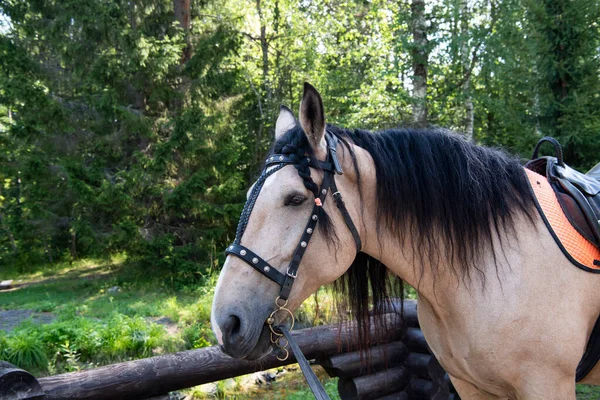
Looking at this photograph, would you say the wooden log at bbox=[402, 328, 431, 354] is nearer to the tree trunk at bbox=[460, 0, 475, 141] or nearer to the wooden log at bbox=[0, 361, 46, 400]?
the wooden log at bbox=[0, 361, 46, 400]

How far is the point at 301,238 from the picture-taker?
64.9 inches

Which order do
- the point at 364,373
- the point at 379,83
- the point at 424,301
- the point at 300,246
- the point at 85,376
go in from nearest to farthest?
the point at 300,246 < the point at 424,301 < the point at 85,376 < the point at 364,373 < the point at 379,83

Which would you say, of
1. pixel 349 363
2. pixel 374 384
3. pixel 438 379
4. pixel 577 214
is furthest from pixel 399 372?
pixel 577 214

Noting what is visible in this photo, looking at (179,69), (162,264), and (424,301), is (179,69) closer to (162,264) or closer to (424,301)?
(162,264)

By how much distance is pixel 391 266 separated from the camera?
75.6 inches

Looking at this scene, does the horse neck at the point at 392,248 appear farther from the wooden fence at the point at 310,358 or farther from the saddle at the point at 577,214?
the wooden fence at the point at 310,358

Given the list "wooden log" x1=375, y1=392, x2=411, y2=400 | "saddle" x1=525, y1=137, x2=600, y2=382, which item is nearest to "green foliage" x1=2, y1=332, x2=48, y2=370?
"wooden log" x1=375, y1=392, x2=411, y2=400

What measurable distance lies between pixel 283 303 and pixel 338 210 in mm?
414

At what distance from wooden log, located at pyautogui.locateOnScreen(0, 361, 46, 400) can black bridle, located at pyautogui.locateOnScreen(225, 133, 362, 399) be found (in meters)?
1.45

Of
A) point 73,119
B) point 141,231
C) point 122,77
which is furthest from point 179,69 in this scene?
point 141,231

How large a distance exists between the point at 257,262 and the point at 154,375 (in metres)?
1.77

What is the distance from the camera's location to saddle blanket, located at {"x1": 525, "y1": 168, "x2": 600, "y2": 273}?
72.0 inches

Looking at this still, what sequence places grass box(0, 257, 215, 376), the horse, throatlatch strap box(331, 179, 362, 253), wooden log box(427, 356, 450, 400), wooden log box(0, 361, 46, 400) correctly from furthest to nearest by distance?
grass box(0, 257, 215, 376) < wooden log box(427, 356, 450, 400) < wooden log box(0, 361, 46, 400) < throatlatch strap box(331, 179, 362, 253) < the horse

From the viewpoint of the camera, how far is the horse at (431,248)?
1628 mm
